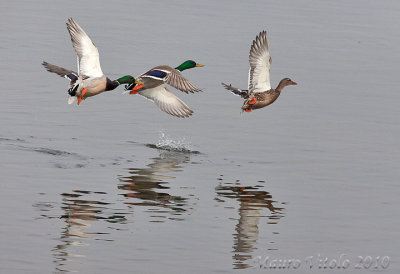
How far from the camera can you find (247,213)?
1894cm

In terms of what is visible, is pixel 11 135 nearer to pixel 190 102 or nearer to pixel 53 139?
pixel 53 139

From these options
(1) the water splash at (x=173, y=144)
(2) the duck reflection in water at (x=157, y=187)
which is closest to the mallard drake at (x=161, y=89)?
(1) the water splash at (x=173, y=144)

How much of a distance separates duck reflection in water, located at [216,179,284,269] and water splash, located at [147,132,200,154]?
3.16 meters

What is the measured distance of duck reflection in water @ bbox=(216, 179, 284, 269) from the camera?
16797 mm

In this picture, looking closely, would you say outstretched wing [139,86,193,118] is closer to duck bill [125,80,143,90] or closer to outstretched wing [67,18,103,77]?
duck bill [125,80,143,90]

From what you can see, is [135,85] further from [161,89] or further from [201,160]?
[201,160]

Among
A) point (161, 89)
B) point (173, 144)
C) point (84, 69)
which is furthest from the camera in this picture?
point (161, 89)

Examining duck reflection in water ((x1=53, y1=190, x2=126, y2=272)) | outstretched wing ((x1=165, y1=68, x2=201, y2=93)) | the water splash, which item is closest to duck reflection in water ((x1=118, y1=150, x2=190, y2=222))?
the water splash

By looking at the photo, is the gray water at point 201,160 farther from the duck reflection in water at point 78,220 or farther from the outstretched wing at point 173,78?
the outstretched wing at point 173,78

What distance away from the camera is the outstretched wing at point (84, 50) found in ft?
73.6

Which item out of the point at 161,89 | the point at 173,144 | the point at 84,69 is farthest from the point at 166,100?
the point at 84,69

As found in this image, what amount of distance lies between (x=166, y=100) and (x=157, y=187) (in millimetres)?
5558

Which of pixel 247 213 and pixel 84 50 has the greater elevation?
pixel 84 50

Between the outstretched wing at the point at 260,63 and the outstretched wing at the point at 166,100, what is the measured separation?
2.16 meters
